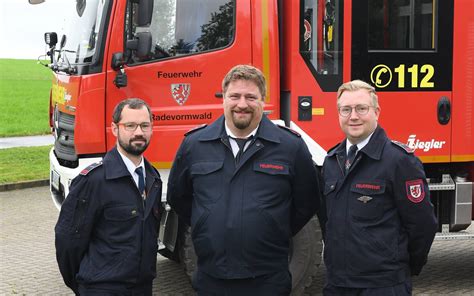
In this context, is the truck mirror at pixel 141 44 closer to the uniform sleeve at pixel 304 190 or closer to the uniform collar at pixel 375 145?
the uniform sleeve at pixel 304 190

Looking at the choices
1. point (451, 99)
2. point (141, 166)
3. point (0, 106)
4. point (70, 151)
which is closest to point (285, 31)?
point (451, 99)

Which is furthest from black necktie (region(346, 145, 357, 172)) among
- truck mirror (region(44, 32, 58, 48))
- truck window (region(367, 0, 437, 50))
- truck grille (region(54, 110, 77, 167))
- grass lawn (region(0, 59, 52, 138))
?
grass lawn (region(0, 59, 52, 138))

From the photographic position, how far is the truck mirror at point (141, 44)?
5.49 metres

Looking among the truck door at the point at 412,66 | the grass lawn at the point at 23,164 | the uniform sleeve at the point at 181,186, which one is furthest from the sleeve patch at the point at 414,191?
the grass lawn at the point at 23,164

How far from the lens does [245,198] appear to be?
3.42 m

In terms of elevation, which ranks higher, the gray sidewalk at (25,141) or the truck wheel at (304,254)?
the truck wheel at (304,254)

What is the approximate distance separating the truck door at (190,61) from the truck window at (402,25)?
3.52ft

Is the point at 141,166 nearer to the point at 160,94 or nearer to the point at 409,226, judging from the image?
the point at 409,226

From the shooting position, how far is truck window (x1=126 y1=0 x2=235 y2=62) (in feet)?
18.7

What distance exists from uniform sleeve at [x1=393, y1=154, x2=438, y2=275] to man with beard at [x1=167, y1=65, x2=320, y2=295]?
0.49m

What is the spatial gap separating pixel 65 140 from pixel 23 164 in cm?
937

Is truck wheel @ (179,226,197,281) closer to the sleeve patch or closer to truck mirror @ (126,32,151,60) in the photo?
truck mirror @ (126,32,151,60)

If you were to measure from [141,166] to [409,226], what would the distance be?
1388 mm

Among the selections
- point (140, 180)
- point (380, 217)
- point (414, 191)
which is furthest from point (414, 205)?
point (140, 180)
